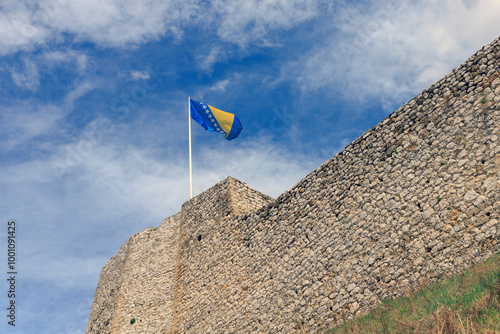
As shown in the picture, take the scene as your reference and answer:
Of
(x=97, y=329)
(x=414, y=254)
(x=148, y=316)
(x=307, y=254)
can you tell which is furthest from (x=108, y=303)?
(x=414, y=254)

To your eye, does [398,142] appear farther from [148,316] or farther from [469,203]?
[148,316]

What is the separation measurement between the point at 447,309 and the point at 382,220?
360cm

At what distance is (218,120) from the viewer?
16984 mm

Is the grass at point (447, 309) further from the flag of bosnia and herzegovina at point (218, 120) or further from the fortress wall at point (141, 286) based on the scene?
the flag of bosnia and herzegovina at point (218, 120)

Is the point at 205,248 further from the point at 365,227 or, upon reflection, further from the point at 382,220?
the point at 382,220

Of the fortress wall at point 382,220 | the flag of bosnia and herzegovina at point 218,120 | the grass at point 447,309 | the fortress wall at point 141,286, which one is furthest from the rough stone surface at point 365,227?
the flag of bosnia and herzegovina at point 218,120

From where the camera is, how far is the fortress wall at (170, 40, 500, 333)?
8070 millimetres

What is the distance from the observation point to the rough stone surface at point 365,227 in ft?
26.6

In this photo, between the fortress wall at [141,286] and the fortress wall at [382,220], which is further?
the fortress wall at [141,286]

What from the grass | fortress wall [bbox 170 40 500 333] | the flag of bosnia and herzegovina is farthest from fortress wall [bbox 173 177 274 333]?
the grass

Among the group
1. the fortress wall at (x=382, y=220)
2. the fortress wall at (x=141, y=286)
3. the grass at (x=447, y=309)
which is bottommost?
the grass at (x=447, y=309)

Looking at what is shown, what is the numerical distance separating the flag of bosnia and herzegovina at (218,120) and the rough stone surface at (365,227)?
3140 mm

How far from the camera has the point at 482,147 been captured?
8.20m

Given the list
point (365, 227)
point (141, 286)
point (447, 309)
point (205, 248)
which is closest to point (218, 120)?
point (205, 248)
